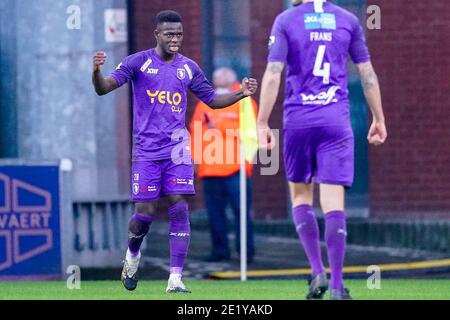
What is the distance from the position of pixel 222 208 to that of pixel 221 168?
0.39 meters

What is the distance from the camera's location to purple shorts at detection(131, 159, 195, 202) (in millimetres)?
11047

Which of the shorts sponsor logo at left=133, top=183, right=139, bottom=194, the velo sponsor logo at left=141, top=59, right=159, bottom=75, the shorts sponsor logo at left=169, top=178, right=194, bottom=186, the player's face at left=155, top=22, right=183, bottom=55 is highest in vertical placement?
the player's face at left=155, top=22, right=183, bottom=55

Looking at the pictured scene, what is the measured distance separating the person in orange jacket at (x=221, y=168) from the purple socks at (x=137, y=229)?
188 inches

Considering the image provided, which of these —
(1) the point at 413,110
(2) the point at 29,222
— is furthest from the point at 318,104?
(1) the point at 413,110

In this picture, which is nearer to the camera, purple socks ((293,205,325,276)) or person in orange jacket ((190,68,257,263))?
purple socks ((293,205,325,276))

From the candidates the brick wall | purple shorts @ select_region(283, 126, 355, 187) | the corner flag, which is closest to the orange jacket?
the corner flag

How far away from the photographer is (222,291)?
470 inches

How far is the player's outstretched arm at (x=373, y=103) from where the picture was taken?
10.2 metres

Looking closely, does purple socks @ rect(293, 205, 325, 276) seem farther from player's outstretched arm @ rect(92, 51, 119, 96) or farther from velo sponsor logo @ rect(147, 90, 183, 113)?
player's outstretched arm @ rect(92, 51, 119, 96)

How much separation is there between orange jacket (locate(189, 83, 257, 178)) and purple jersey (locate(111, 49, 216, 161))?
4.95 m

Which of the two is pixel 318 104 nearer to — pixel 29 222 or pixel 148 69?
pixel 148 69

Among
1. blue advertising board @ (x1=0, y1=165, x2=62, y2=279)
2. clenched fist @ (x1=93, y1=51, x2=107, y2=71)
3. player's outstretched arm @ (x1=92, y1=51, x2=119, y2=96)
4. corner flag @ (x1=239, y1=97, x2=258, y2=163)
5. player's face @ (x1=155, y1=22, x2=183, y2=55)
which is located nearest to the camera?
clenched fist @ (x1=93, y1=51, x2=107, y2=71)

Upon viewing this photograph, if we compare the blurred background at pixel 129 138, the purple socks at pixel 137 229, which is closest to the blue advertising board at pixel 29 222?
the blurred background at pixel 129 138

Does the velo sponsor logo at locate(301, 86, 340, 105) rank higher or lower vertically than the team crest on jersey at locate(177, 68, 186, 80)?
lower
